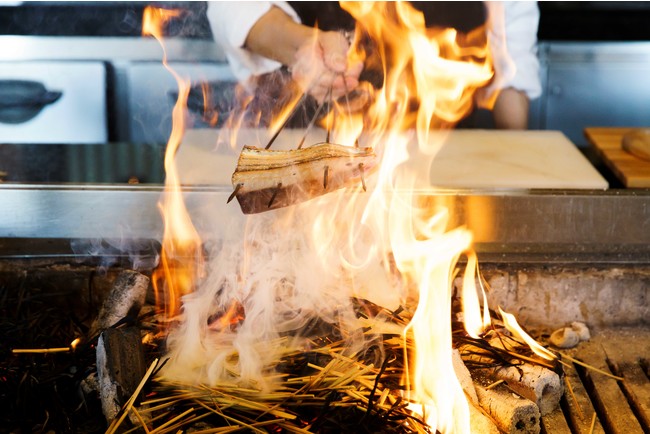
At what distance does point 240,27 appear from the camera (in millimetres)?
3775

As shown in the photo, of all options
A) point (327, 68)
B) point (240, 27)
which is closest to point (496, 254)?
point (327, 68)

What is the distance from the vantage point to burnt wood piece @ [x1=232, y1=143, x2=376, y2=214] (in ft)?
7.97

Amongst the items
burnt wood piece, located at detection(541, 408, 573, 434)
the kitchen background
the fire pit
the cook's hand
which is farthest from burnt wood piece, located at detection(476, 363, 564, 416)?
the kitchen background

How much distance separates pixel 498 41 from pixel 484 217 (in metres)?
2.16

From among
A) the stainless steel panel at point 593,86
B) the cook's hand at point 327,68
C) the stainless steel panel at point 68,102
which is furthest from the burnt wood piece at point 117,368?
the stainless steel panel at point 593,86

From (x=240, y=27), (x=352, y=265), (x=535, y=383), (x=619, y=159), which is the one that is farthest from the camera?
(x=240, y=27)

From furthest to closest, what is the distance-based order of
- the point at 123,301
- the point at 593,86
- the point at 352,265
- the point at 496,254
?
the point at 593,86, the point at 496,254, the point at 352,265, the point at 123,301

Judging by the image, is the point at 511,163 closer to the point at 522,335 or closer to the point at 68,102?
the point at 522,335

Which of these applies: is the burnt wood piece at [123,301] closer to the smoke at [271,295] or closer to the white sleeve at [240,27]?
the smoke at [271,295]

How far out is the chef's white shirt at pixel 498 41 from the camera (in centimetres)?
382

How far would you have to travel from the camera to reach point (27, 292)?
9.35 ft

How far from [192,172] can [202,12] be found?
1.90 meters

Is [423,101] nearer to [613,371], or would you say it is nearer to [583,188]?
[583,188]

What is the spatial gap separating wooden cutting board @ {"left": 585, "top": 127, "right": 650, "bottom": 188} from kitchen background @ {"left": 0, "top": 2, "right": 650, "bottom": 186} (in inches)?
62.0
